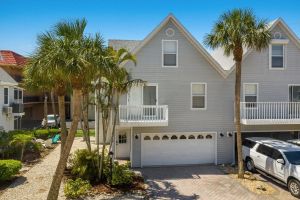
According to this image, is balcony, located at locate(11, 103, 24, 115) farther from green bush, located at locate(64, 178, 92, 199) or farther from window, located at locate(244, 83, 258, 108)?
window, located at locate(244, 83, 258, 108)

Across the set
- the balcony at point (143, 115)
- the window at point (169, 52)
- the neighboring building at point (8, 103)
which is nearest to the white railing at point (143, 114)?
the balcony at point (143, 115)

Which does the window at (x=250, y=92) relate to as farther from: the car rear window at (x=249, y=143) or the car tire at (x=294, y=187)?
the car tire at (x=294, y=187)

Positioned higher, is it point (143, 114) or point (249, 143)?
point (143, 114)

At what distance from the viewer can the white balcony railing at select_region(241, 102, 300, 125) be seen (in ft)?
62.8

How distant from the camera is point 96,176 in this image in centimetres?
Result: 1510

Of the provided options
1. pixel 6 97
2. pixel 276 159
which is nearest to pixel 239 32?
pixel 276 159

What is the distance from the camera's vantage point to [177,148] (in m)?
19.7

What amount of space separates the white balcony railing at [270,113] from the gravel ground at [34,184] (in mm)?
12695

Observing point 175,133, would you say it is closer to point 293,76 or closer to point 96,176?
point 96,176

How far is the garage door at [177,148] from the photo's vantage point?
63.7 feet

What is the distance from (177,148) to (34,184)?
30.8 ft

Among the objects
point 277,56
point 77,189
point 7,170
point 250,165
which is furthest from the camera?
point 277,56

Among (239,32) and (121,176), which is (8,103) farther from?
(239,32)

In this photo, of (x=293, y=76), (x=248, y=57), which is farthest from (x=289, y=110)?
(x=248, y=57)
